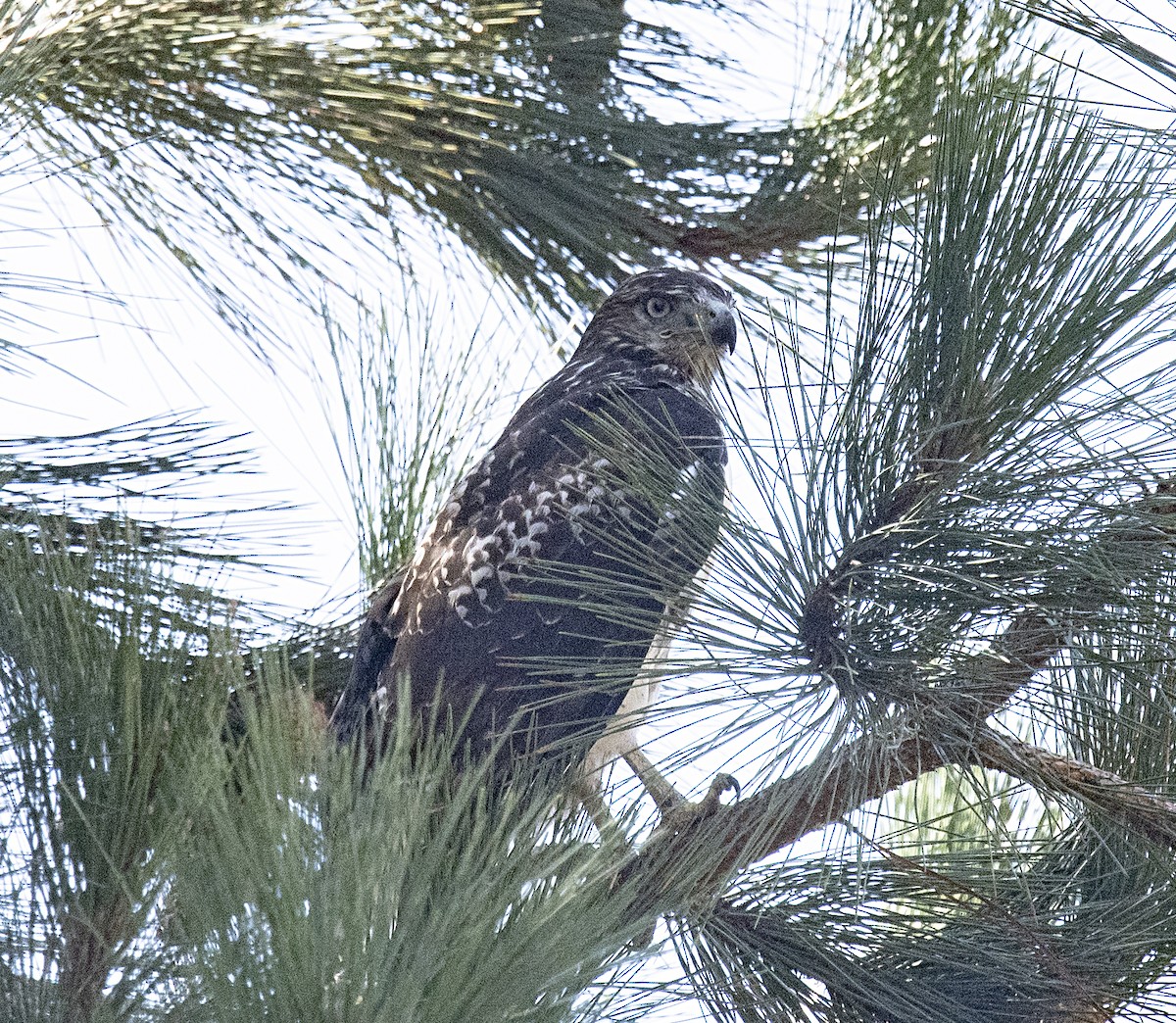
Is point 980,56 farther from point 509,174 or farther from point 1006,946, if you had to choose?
point 1006,946

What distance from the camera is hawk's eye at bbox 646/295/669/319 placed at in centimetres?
338

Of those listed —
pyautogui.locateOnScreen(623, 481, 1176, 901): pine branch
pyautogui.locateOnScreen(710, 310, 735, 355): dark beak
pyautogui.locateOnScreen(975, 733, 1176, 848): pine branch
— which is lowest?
pyautogui.locateOnScreen(975, 733, 1176, 848): pine branch

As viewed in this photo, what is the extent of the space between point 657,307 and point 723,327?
0.81ft

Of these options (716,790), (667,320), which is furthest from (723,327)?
(716,790)

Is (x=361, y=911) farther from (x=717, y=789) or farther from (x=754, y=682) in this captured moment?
(x=717, y=789)

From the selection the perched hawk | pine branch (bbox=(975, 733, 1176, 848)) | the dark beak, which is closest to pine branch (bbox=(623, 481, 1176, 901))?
pine branch (bbox=(975, 733, 1176, 848))

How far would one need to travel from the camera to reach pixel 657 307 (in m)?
3.39

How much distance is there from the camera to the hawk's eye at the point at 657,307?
338 cm

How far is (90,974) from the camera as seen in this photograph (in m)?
1.33

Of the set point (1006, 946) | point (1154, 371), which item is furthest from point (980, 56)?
point (1006, 946)

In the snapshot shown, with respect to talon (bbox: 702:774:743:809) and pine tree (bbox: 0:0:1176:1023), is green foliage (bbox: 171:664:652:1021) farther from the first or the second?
talon (bbox: 702:774:743:809)

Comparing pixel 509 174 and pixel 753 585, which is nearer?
pixel 753 585

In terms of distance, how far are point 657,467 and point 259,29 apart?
3.48ft

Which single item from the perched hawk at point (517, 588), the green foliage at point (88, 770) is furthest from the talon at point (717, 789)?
the green foliage at point (88, 770)
